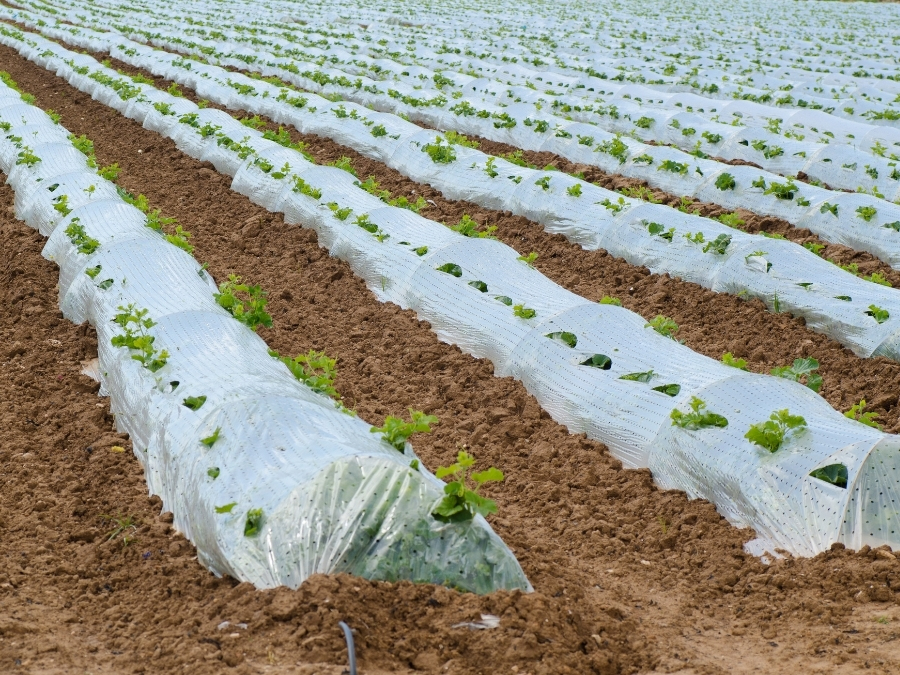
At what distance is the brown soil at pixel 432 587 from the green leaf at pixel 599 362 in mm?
467

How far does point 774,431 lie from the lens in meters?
4.77

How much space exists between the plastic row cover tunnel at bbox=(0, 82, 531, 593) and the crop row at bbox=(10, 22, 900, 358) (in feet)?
10.6

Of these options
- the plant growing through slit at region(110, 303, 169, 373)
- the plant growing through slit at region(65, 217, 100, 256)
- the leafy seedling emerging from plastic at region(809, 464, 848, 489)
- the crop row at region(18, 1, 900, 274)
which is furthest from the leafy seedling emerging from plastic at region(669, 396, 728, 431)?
the plant growing through slit at region(65, 217, 100, 256)

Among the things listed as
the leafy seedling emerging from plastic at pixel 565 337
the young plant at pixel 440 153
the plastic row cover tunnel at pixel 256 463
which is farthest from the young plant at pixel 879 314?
the young plant at pixel 440 153

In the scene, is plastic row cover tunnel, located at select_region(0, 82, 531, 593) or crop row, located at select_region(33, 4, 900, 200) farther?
crop row, located at select_region(33, 4, 900, 200)

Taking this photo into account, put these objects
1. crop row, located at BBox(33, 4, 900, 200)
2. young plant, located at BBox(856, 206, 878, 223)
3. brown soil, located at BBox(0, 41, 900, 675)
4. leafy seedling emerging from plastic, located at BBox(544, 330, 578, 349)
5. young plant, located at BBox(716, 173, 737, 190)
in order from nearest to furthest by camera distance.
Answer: brown soil, located at BBox(0, 41, 900, 675)
leafy seedling emerging from plastic, located at BBox(544, 330, 578, 349)
young plant, located at BBox(856, 206, 878, 223)
young plant, located at BBox(716, 173, 737, 190)
crop row, located at BBox(33, 4, 900, 200)

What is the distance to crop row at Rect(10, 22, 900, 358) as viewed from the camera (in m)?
6.82

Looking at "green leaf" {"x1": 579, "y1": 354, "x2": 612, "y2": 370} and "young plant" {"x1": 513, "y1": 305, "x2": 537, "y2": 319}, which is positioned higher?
"young plant" {"x1": 513, "y1": 305, "x2": 537, "y2": 319}

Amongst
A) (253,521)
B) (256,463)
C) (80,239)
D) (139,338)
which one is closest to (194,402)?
(256,463)

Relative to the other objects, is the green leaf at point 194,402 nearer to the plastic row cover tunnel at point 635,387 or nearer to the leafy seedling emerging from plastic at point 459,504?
the leafy seedling emerging from plastic at point 459,504

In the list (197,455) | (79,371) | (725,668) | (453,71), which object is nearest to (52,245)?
(79,371)

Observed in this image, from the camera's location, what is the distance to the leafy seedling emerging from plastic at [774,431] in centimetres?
471

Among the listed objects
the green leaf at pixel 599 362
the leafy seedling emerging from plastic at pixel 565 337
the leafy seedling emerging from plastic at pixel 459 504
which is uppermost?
the leafy seedling emerging from plastic at pixel 459 504

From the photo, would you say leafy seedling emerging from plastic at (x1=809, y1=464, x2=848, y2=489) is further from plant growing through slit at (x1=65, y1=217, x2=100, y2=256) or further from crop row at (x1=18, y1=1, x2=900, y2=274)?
plant growing through slit at (x1=65, y1=217, x2=100, y2=256)
